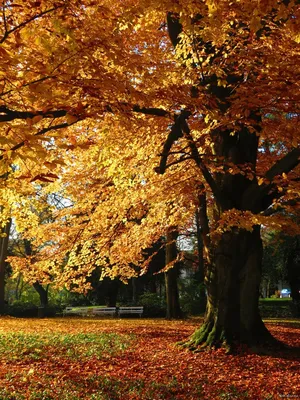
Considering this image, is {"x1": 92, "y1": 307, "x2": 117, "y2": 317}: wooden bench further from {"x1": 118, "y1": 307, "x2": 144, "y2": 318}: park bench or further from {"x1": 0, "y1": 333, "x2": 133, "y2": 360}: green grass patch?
{"x1": 0, "y1": 333, "x2": 133, "y2": 360}: green grass patch

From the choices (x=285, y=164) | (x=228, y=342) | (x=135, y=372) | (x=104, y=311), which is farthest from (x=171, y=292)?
(x=285, y=164)

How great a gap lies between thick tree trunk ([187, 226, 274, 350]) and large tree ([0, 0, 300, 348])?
0.03 m

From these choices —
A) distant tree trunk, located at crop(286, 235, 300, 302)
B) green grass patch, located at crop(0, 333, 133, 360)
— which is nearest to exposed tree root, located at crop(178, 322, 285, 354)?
green grass patch, located at crop(0, 333, 133, 360)

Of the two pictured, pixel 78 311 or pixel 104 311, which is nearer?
pixel 104 311

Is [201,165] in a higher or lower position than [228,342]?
higher

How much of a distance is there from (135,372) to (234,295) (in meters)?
3.42

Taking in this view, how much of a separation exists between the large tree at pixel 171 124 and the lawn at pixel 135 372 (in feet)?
4.06

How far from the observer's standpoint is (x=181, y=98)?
272 inches

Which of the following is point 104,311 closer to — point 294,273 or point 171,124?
point 294,273

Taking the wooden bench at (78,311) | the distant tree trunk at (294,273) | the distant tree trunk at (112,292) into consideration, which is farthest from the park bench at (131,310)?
the distant tree trunk at (294,273)

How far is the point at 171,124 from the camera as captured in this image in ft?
33.2

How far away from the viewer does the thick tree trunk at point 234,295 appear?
9.66 metres

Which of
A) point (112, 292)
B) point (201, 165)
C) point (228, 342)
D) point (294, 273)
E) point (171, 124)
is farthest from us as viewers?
point (112, 292)

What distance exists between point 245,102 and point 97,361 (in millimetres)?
5999
